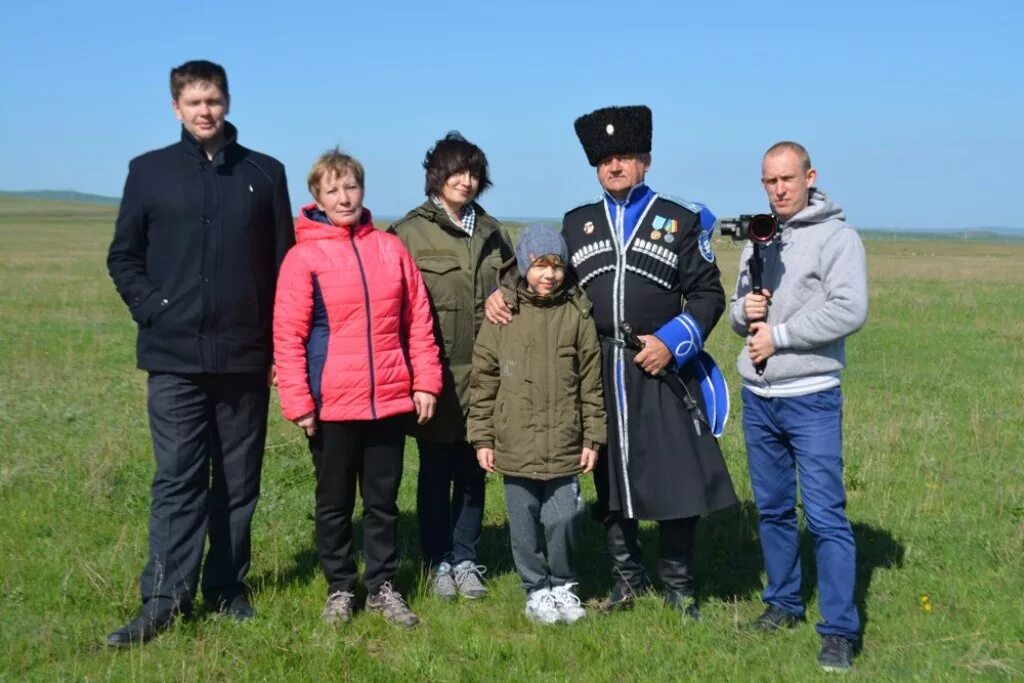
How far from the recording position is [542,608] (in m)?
5.56

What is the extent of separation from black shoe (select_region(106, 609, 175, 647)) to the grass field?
0.24 ft

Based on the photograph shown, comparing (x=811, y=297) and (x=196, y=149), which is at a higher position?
(x=196, y=149)

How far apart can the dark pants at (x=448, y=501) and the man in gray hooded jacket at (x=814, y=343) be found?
1.80m

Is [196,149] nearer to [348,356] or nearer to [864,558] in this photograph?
[348,356]

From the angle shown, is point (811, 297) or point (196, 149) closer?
point (811, 297)

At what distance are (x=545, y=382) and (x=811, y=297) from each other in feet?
4.49

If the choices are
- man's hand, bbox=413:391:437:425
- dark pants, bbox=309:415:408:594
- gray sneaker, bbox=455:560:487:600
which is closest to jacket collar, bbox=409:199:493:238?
man's hand, bbox=413:391:437:425

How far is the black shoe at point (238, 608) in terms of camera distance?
18.2 feet

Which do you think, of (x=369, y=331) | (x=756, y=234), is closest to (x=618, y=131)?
(x=756, y=234)

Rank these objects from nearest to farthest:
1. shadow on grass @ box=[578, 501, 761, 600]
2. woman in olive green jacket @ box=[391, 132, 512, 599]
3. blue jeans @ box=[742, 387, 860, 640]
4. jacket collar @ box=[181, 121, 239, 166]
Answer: blue jeans @ box=[742, 387, 860, 640], jacket collar @ box=[181, 121, 239, 166], woman in olive green jacket @ box=[391, 132, 512, 599], shadow on grass @ box=[578, 501, 761, 600]

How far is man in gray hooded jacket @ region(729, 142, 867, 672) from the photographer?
492 cm

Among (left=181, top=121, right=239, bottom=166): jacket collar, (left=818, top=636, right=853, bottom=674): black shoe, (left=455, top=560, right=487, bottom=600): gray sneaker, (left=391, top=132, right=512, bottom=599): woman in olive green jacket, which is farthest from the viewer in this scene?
(left=455, top=560, right=487, bottom=600): gray sneaker

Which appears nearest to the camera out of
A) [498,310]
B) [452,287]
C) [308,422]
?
[308,422]

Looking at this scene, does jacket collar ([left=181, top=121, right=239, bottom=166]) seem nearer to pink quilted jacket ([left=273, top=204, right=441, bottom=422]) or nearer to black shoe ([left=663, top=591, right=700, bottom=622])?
pink quilted jacket ([left=273, top=204, right=441, bottom=422])
